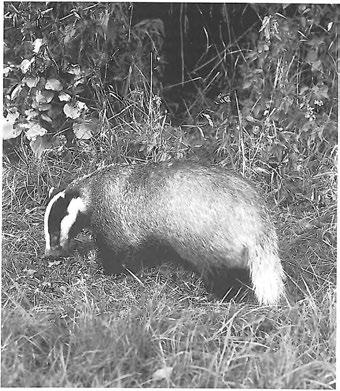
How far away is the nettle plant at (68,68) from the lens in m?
3.55

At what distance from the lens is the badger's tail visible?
3.35 m

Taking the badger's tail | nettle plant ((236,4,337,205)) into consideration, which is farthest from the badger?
nettle plant ((236,4,337,205))

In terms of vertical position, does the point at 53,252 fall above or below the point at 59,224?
below

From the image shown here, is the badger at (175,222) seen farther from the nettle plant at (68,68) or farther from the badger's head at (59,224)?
the nettle plant at (68,68)

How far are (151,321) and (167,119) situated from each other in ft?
3.04

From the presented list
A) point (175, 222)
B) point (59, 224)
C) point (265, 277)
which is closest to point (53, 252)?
point (59, 224)

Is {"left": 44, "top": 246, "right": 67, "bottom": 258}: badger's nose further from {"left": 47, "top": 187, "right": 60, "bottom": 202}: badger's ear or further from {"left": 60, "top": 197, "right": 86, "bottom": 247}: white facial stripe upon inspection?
{"left": 47, "top": 187, "right": 60, "bottom": 202}: badger's ear

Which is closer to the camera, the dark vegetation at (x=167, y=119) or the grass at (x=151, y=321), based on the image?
the grass at (x=151, y=321)

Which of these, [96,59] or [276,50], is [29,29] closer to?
[96,59]

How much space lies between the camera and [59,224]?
349 centimetres

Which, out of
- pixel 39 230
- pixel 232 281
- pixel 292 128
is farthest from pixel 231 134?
pixel 39 230

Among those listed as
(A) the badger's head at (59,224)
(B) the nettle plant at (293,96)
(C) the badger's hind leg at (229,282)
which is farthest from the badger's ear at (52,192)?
(B) the nettle plant at (293,96)

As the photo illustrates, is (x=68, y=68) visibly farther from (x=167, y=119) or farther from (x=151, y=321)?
(x=151, y=321)

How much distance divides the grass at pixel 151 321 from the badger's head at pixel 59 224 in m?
0.04
